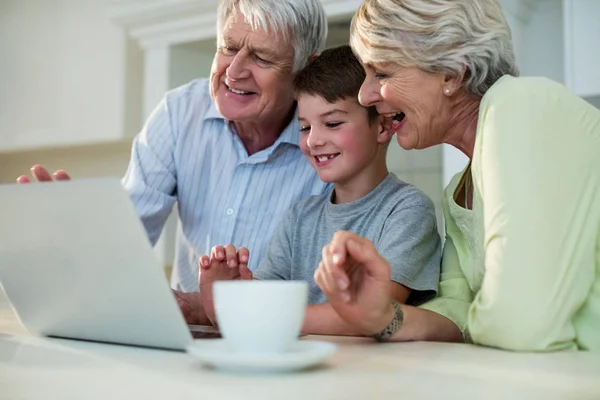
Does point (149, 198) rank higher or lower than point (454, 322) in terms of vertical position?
lower

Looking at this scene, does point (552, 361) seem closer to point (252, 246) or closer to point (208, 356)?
point (208, 356)

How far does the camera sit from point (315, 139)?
143 cm

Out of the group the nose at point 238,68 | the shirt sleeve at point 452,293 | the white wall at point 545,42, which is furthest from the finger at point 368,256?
the white wall at point 545,42

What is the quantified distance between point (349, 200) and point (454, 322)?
1.32 feet

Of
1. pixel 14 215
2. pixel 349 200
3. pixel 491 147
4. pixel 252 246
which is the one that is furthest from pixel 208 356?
pixel 252 246

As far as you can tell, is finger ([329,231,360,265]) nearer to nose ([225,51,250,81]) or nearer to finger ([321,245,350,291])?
finger ([321,245,350,291])

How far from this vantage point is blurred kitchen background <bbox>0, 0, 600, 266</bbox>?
7.87ft

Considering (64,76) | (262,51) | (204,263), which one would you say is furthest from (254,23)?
(64,76)

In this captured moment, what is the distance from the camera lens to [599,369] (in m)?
0.74

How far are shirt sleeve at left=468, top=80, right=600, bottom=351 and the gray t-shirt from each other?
0.27m

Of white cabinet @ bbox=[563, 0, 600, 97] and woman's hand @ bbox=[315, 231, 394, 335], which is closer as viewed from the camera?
woman's hand @ bbox=[315, 231, 394, 335]

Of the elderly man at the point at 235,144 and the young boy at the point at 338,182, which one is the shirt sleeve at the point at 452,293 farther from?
the elderly man at the point at 235,144

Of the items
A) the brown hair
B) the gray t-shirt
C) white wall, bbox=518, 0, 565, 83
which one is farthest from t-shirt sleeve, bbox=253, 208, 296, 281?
white wall, bbox=518, 0, 565, 83

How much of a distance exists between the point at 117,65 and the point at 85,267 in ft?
7.70
